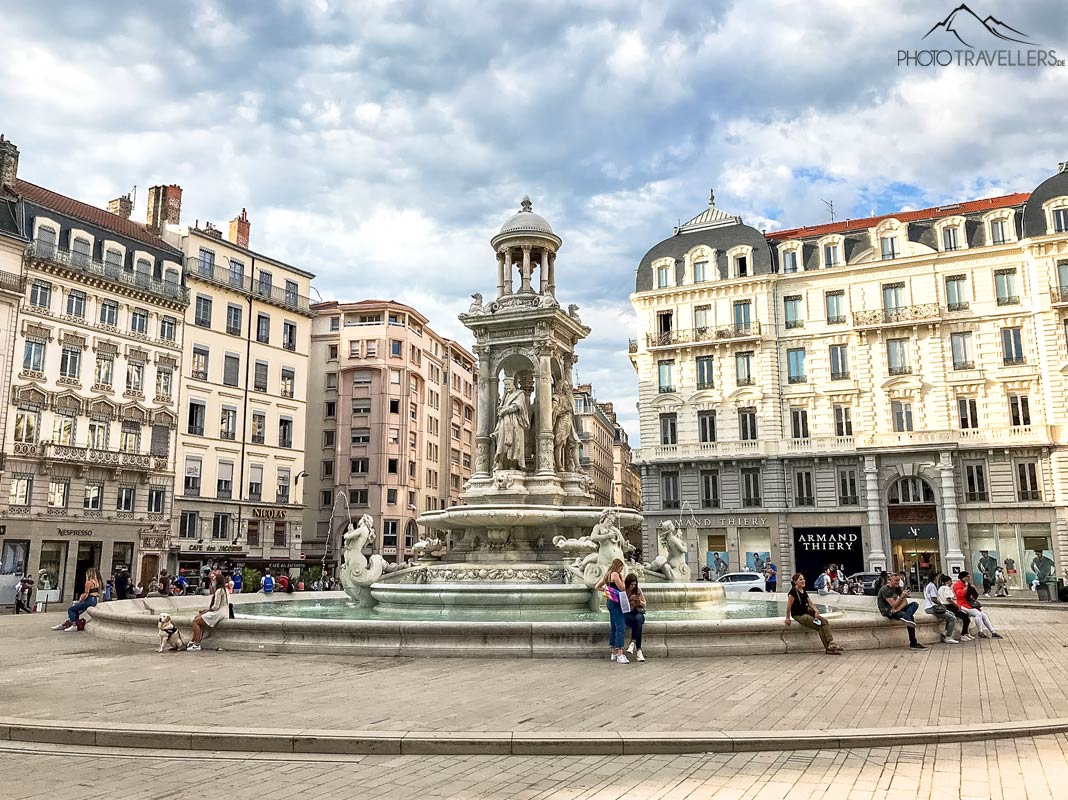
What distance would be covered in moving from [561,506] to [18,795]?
12892 mm

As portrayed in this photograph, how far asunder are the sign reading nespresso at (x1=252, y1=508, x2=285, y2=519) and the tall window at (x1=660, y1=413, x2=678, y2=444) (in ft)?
80.0

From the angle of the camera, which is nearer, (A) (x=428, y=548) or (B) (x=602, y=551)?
(B) (x=602, y=551)

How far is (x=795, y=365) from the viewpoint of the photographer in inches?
1886

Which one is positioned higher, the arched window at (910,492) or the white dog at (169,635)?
the arched window at (910,492)

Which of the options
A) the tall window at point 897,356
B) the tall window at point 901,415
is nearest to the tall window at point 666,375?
the tall window at point 897,356

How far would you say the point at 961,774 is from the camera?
620 cm

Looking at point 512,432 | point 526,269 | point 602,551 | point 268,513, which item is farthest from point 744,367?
point 602,551

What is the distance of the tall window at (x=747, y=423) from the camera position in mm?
47750

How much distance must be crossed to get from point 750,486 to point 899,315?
12.4 metres

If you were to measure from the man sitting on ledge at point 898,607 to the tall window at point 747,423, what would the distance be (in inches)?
1346

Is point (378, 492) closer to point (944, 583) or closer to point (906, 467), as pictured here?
point (906, 467)

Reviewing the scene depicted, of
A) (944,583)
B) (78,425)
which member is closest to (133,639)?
(944,583)

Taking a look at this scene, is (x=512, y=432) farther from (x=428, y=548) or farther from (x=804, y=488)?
(x=804, y=488)

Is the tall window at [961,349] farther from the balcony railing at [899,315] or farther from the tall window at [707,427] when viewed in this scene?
the tall window at [707,427]
